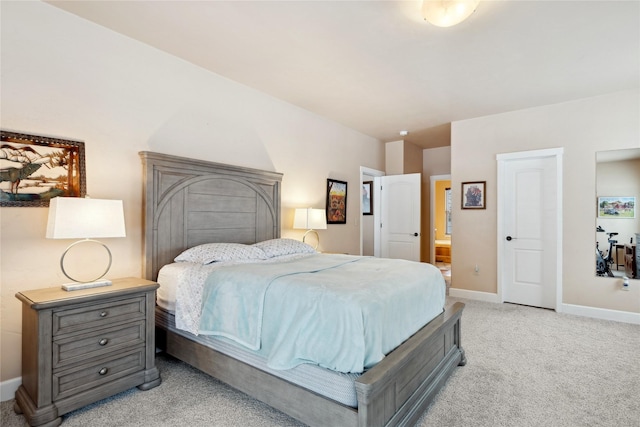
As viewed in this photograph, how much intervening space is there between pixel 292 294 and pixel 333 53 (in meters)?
2.19

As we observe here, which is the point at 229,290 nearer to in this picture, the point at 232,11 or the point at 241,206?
the point at 241,206

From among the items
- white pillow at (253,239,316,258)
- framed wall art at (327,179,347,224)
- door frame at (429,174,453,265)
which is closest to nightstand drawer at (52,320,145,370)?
white pillow at (253,239,316,258)

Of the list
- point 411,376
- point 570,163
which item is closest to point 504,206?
point 570,163

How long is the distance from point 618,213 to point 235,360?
450cm

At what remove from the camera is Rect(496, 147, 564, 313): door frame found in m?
4.18

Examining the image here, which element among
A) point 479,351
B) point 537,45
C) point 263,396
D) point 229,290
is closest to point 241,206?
point 229,290

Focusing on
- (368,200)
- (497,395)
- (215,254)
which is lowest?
(497,395)

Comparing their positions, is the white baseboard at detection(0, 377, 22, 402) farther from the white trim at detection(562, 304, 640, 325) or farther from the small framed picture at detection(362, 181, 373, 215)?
the white trim at detection(562, 304, 640, 325)

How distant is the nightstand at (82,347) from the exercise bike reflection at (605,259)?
486 centimetres

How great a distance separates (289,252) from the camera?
3.31 m

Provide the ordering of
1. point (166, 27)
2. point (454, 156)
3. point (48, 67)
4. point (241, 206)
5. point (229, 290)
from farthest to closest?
point (454, 156) → point (241, 206) → point (166, 27) → point (48, 67) → point (229, 290)

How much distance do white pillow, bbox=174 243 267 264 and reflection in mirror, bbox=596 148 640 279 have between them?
411 cm

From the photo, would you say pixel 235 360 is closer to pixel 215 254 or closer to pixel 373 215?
pixel 215 254

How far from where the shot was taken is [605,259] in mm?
3912
